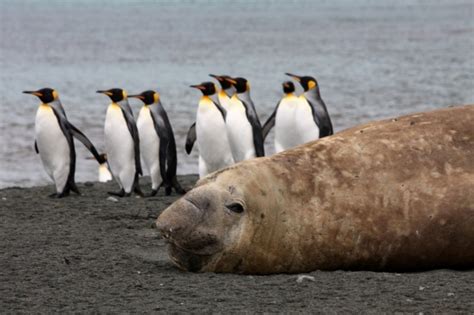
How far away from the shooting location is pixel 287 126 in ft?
44.1

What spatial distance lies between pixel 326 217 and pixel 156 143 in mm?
6474

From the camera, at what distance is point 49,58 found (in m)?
54.9

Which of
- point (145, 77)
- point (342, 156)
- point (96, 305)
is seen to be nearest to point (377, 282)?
point (342, 156)

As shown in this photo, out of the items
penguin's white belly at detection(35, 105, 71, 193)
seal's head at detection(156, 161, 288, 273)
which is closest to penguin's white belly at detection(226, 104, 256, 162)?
penguin's white belly at detection(35, 105, 71, 193)

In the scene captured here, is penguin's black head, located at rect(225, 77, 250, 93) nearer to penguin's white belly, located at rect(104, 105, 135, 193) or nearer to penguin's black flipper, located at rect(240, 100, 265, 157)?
penguin's black flipper, located at rect(240, 100, 265, 157)

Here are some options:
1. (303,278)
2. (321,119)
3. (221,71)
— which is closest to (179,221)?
(303,278)

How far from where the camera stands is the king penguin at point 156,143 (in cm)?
1227

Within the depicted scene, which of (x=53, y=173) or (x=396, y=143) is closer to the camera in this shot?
(x=396, y=143)

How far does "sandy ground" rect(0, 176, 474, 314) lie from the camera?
5820 millimetres

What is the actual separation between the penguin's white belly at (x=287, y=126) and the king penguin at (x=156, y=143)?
1.37m

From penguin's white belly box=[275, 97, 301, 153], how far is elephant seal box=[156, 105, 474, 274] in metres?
6.63

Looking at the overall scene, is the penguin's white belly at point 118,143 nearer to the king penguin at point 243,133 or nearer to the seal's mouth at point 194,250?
the king penguin at point 243,133

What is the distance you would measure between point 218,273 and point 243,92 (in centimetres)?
753

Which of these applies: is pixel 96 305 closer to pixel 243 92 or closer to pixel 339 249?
pixel 339 249
